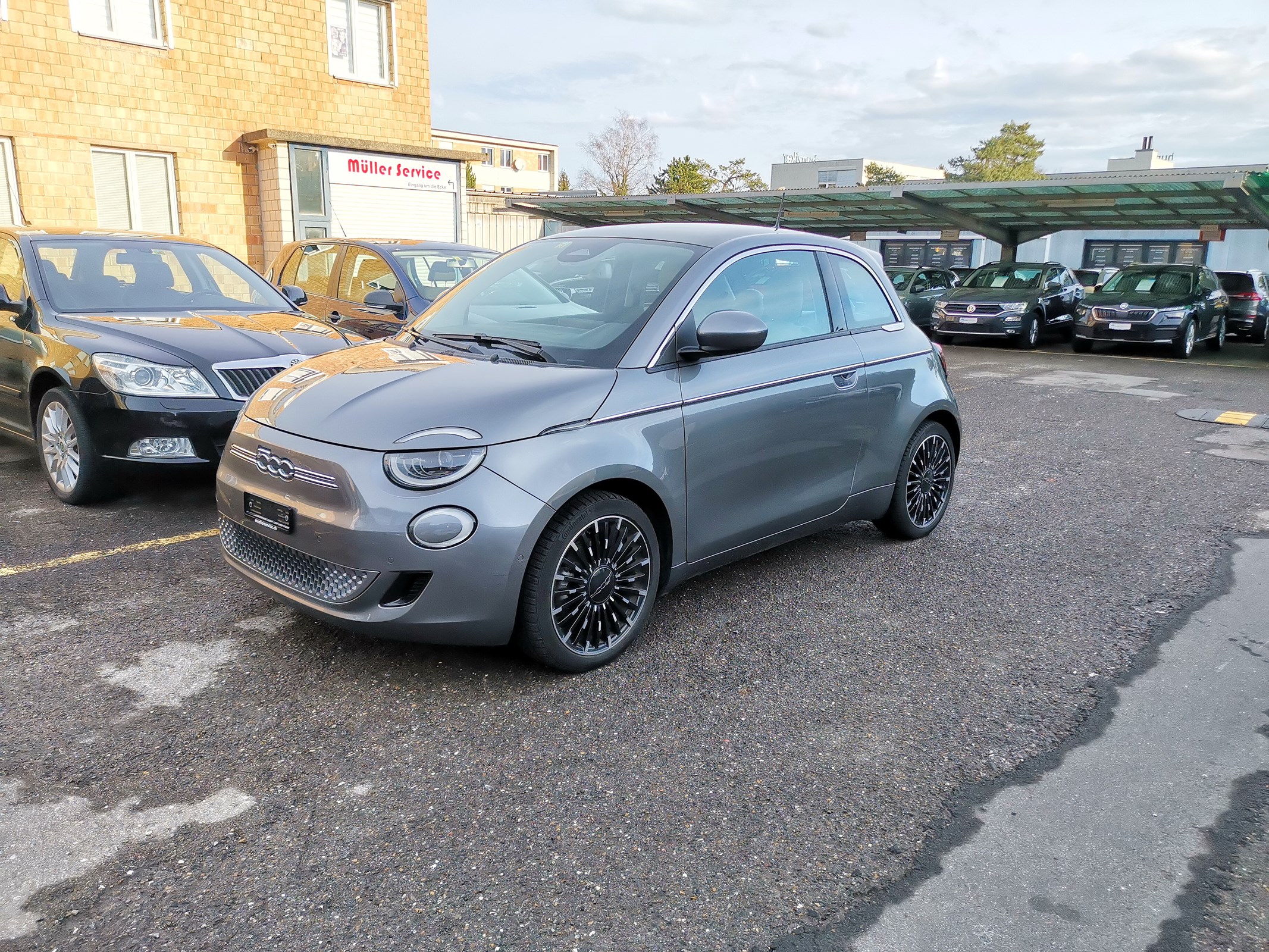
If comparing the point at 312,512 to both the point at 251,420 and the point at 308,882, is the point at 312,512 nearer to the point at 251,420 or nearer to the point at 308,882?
the point at 251,420

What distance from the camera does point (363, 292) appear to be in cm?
899

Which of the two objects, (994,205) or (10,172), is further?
(994,205)

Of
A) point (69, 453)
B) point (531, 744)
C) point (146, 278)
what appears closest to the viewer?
point (531, 744)

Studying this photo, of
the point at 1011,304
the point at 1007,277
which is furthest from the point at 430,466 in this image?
the point at 1007,277

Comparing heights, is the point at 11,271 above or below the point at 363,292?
above

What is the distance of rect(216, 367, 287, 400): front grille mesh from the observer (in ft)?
18.5

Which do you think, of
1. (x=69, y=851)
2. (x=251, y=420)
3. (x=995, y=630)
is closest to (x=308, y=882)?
(x=69, y=851)

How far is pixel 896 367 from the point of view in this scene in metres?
5.12

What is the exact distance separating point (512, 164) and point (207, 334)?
7691cm

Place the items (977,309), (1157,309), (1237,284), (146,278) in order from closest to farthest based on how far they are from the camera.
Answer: (146,278)
(1157,309)
(977,309)
(1237,284)

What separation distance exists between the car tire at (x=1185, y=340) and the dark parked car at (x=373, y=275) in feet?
42.8

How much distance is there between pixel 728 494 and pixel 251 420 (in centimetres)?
194

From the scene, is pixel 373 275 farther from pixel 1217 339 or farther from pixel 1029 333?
pixel 1217 339

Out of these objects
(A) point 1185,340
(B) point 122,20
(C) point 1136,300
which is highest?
(B) point 122,20
